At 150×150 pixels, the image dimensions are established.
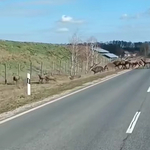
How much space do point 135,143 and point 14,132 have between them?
3.09 metres

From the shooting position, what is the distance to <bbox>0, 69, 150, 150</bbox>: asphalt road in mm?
8086

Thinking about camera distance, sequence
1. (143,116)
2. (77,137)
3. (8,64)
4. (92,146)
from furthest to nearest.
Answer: (8,64), (143,116), (77,137), (92,146)

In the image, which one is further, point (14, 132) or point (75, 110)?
point (75, 110)

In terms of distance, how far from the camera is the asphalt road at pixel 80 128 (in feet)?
26.5

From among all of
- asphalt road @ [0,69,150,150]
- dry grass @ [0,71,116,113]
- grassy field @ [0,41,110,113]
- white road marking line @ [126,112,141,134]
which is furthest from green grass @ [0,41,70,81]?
white road marking line @ [126,112,141,134]

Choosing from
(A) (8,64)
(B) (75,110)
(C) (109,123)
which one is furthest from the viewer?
(A) (8,64)

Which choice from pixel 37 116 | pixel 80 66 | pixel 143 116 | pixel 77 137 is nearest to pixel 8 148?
pixel 77 137

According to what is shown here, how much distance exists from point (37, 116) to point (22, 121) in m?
0.99

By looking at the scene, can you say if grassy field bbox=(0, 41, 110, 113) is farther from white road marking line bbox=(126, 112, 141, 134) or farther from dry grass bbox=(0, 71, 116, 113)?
white road marking line bbox=(126, 112, 141, 134)

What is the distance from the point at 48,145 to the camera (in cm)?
804

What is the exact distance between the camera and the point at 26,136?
29.9 ft

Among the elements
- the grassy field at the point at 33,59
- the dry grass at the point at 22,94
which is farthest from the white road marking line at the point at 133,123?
the grassy field at the point at 33,59

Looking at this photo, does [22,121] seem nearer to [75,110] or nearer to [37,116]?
[37,116]

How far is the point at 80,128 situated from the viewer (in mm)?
10039
